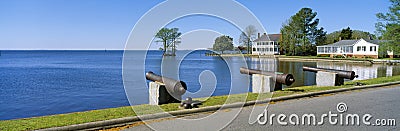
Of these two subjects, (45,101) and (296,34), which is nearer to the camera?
(45,101)

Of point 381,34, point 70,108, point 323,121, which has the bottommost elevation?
point 70,108

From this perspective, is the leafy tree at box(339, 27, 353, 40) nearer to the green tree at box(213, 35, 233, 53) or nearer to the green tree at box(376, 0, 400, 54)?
the green tree at box(376, 0, 400, 54)

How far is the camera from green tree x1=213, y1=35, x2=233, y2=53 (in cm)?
693

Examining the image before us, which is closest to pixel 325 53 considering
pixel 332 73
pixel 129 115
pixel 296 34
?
pixel 296 34

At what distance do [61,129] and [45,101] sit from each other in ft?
35.4

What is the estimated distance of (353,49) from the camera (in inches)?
2325

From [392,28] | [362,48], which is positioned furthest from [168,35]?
[362,48]

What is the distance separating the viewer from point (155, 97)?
8.46 m

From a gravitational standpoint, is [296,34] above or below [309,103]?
above

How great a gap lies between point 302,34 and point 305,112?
64115mm

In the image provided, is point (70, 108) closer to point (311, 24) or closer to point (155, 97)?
point (155, 97)

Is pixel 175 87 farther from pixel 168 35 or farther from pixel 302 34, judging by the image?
pixel 302 34

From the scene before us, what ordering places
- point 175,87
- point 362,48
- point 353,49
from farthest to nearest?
point 353,49, point 362,48, point 175,87

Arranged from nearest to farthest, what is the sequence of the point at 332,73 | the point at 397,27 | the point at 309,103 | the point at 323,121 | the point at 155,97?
the point at 323,121 → the point at 309,103 → the point at 155,97 → the point at 332,73 → the point at 397,27
